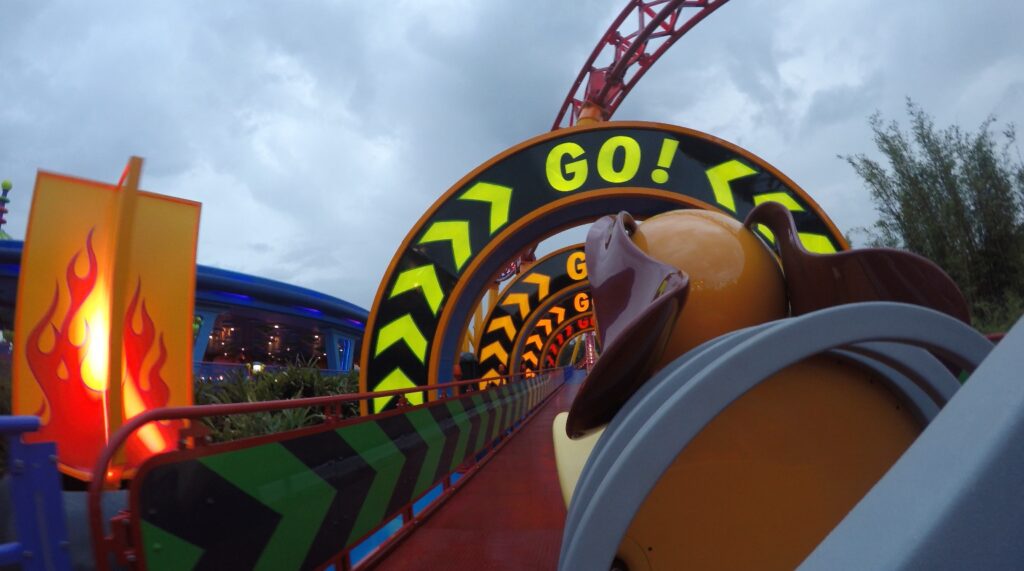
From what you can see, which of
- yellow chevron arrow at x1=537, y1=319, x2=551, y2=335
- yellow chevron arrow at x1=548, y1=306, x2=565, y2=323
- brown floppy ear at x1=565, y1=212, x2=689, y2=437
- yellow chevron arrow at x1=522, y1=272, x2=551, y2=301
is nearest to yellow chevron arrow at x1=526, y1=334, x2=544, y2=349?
yellow chevron arrow at x1=537, y1=319, x2=551, y2=335

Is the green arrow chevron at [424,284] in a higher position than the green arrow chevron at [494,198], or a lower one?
lower

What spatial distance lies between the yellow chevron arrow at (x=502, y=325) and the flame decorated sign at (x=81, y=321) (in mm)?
10185

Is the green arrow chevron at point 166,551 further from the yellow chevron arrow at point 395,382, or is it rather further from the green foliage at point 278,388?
the green foliage at point 278,388

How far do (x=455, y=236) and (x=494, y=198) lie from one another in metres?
0.60

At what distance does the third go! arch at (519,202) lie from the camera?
20.0 feet

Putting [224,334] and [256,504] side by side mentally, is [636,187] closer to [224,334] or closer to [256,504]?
[256,504]

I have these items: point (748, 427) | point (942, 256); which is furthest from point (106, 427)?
point (942, 256)

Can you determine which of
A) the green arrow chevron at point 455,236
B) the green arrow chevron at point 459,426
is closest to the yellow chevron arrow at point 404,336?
the green arrow chevron at point 459,426

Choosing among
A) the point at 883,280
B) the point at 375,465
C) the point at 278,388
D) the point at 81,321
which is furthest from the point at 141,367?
the point at 883,280

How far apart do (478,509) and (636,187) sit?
3.58 meters

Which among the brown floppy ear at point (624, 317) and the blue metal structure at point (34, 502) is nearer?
the blue metal structure at point (34, 502)

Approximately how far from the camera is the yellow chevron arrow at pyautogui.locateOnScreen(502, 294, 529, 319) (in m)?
15.1

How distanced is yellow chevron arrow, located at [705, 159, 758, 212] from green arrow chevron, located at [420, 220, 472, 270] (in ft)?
8.67

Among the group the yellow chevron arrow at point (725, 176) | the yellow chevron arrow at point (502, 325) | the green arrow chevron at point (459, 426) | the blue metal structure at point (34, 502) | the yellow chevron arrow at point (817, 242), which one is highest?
the yellow chevron arrow at point (725, 176)
